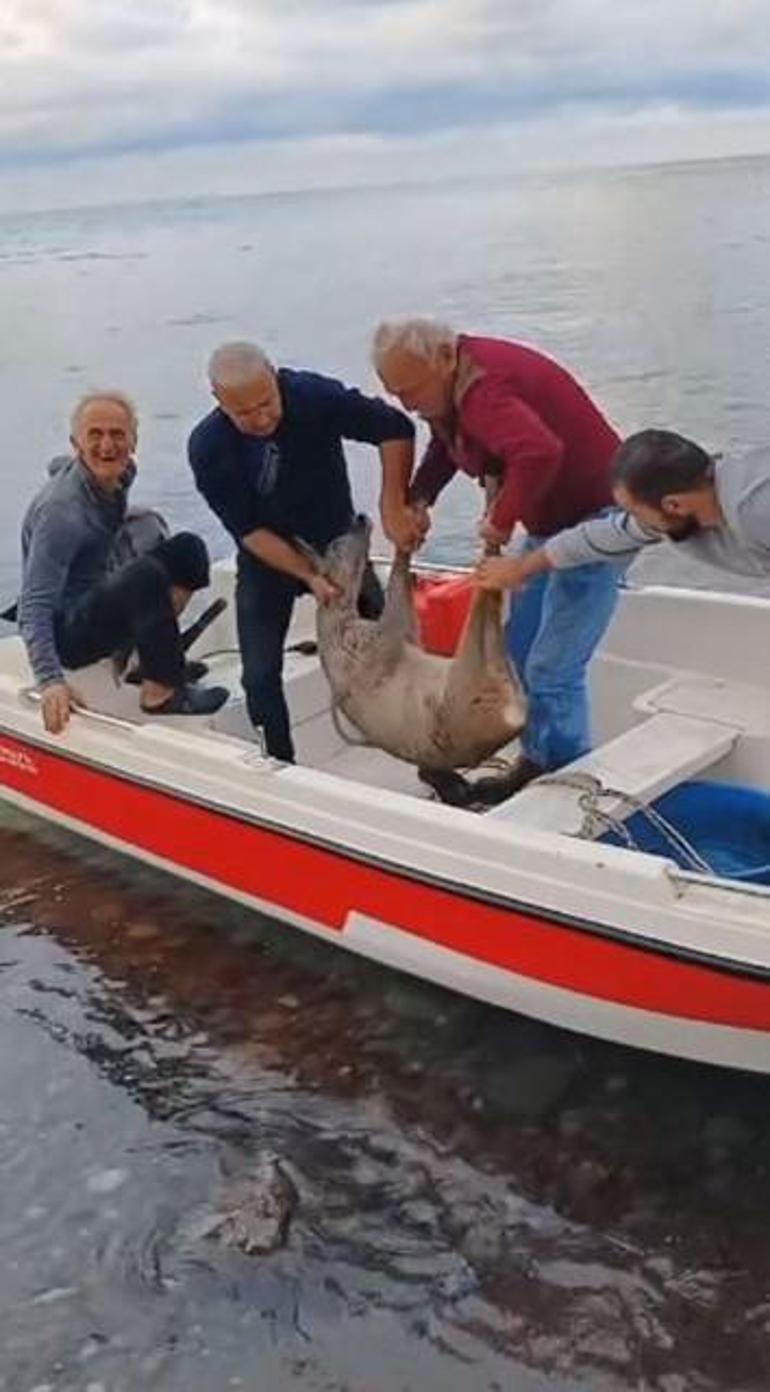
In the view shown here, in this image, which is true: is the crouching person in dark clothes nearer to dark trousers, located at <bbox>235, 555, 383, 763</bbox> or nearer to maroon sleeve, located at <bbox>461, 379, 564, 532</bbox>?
dark trousers, located at <bbox>235, 555, 383, 763</bbox>

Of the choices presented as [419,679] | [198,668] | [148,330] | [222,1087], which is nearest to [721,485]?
[419,679]

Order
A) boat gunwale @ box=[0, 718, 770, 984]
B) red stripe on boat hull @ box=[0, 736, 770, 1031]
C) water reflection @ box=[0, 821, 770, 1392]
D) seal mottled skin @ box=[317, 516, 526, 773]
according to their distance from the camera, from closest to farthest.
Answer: water reflection @ box=[0, 821, 770, 1392] → boat gunwale @ box=[0, 718, 770, 984] → red stripe on boat hull @ box=[0, 736, 770, 1031] → seal mottled skin @ box=[317, 516, 526, 773]

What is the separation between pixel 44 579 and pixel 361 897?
5.61 ft

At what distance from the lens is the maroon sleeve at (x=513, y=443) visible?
4555 millimetres

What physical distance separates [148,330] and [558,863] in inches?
1101

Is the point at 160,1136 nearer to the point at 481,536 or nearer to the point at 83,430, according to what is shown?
the point at 481,536

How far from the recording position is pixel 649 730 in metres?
5.29

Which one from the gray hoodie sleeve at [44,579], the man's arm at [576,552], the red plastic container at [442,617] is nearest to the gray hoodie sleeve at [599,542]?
the man's arm at [576,552]

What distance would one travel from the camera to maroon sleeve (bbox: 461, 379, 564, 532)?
4.55 metres

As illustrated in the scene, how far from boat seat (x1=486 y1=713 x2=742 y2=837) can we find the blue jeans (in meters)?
0.20

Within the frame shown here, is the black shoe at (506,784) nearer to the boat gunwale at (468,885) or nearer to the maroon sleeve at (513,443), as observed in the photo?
the boat gunwale at (468,885)

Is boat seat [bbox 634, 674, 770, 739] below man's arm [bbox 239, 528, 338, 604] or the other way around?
below

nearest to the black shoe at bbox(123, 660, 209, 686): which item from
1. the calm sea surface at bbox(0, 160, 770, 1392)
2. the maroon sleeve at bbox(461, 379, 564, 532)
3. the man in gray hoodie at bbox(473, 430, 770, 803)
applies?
the calm sea surface at bbox(0, 160, 770, 1392)

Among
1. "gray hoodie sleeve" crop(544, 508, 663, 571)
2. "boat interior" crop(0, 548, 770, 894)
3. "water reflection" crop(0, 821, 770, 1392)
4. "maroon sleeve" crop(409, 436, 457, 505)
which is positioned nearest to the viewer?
"water reflection" crop(0, 821, 770, 1392)
